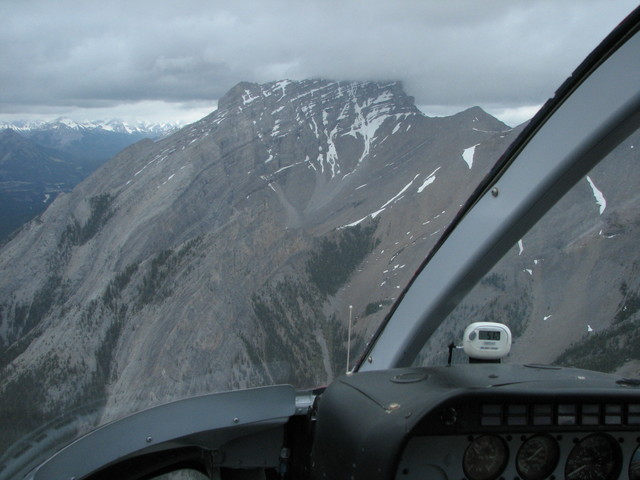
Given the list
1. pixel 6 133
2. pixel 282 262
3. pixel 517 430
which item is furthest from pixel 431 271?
pixel 6 133

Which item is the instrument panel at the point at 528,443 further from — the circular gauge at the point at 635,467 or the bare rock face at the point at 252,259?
the bare rock face at the point at 252,259

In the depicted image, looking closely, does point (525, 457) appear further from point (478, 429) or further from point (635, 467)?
point (635, 467)

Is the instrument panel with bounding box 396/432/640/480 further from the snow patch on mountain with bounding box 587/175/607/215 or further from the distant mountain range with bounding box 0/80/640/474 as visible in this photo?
the snow patch on mountain with bounding box 587/175/607/215

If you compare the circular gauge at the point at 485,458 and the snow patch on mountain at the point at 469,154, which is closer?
the circular gauge at the point at 485,458

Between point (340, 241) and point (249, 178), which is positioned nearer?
point (340, 241)

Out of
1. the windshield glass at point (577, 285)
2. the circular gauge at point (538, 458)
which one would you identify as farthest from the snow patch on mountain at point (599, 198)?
the circular gauge at point (538, 458)

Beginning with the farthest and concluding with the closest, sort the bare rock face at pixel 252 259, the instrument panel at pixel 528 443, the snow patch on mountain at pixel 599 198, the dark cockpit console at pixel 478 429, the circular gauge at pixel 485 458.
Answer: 1. the bare rock face at pixel 252 259
2. the snow patch on mountain at pixel 599 198
3. the circular gauge at pixel 485 458
4. the instrument panel at pixel 528 443
5. the dark cockpit console at pixel 478 429

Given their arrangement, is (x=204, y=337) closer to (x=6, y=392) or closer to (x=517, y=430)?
(x=6, y=392)
